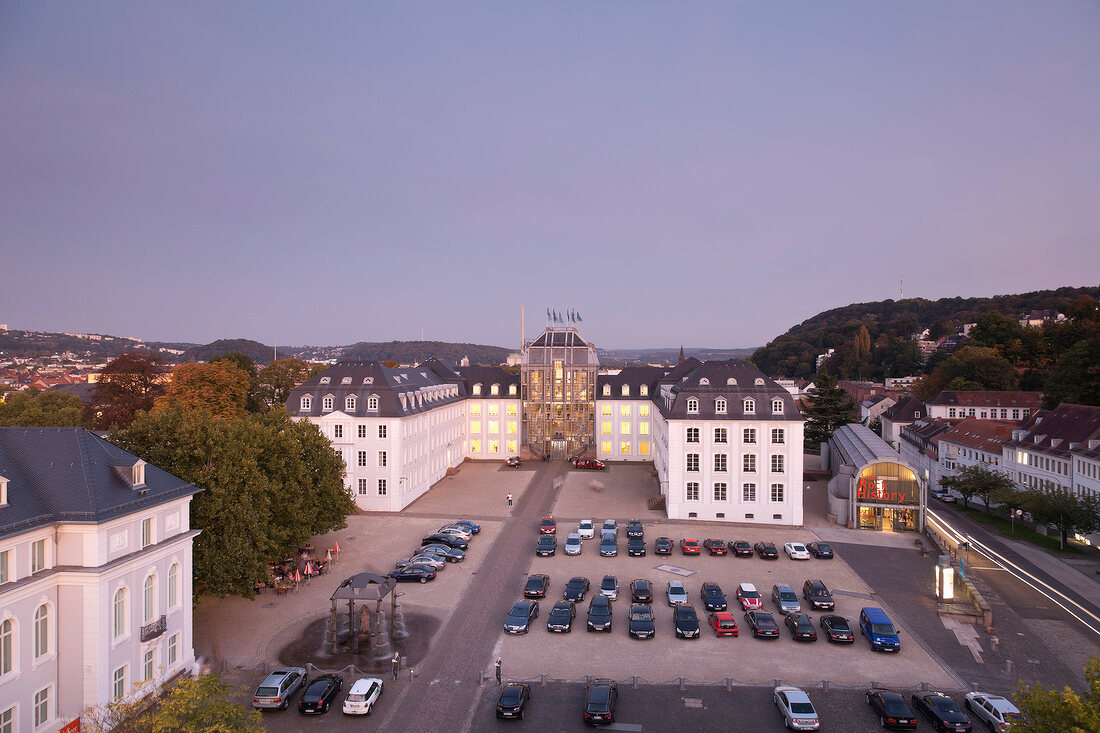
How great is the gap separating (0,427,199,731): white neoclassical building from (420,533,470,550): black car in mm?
20119

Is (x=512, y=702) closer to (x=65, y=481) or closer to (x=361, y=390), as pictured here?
(x=65, y=481)

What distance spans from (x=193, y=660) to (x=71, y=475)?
1067cm

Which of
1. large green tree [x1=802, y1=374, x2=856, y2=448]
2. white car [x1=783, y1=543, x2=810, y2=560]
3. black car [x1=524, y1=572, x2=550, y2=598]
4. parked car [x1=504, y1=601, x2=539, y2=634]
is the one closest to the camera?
parked car [x1=504, y1=601, x2=539, y2=634]

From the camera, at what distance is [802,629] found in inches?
1197

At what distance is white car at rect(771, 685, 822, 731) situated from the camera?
74.5 feet

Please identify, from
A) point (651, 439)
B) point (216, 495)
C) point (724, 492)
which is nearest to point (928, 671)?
point (724, 492)

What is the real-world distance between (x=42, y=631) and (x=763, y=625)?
31.3 m

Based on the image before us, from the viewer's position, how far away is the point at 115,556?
23953mm

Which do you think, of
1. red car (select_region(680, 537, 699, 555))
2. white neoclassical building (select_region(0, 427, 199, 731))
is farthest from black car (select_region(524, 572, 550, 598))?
white neoclassical building (select_region(0, 427, 199, 731))

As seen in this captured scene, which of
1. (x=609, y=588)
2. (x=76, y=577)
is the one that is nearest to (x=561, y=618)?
(x=609, y=588)

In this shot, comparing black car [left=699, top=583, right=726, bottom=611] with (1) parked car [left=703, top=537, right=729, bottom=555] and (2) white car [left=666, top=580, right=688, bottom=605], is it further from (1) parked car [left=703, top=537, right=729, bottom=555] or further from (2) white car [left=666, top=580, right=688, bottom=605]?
(1) parked car [left=703, top=537, right=729, bottom=555]

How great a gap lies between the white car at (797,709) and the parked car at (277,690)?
2018 cm

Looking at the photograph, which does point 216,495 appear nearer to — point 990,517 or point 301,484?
point 301,484

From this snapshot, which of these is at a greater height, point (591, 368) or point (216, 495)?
point (591, 368)
